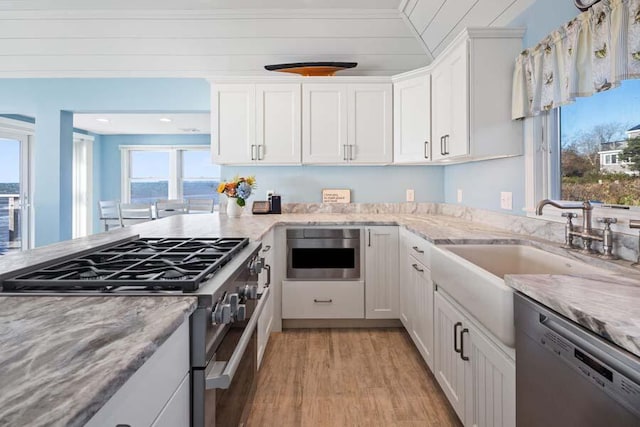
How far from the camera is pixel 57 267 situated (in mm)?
1200

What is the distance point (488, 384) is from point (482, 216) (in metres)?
1.62

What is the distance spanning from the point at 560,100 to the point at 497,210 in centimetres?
91

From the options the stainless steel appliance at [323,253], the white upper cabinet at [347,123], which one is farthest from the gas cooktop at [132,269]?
the white upper cabinet at [347,123]

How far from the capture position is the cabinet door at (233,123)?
128 inches

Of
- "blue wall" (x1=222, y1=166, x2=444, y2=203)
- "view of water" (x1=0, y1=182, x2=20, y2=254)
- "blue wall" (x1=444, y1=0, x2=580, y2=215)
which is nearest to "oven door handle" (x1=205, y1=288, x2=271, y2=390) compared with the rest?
"blue wall" (x1=444, y1=0, x2=580, y2=215)

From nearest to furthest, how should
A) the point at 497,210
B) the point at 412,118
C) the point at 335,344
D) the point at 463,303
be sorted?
the point at 463,303
the point at 497,210
the point at 335,344
the point at 412,118

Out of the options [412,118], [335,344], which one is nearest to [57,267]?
[335,344]

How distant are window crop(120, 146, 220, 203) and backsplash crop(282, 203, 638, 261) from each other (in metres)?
4.59

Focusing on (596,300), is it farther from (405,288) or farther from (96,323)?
(405,288)

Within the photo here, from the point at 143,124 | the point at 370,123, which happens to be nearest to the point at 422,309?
the point at 370,123

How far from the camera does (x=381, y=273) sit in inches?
116

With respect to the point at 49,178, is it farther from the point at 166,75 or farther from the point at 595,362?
the point at 595,362

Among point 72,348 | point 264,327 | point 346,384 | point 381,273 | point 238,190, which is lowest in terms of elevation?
point 346,384

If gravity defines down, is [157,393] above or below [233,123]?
below
